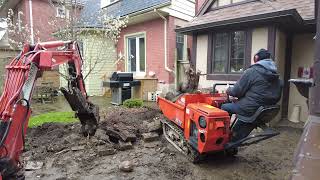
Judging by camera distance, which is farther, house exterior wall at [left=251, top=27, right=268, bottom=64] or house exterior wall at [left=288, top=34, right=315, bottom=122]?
house exterior wall at [left=288, top=34, right=315, bottom=122]

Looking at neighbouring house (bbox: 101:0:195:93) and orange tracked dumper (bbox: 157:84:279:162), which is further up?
neighbouring house (bbox: 101:0:195:93)

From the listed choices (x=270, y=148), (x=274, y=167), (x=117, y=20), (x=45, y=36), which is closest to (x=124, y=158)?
(x=274, y=167)

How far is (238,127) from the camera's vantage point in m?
4.86

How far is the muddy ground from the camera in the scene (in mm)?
4660

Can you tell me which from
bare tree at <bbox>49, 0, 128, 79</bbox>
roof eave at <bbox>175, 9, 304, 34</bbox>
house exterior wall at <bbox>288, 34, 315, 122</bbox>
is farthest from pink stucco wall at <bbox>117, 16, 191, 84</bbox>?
house exterior wall at <bbox>288, 34, 315, 122</bbox>

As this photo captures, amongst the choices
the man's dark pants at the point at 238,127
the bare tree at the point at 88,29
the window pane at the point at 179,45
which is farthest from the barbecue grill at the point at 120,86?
the man's dark pants at the point at 238,127

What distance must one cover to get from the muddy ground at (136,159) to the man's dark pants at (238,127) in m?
0.60

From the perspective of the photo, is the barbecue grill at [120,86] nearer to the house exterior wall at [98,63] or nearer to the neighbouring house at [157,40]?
the neighbouring house at [157,40]

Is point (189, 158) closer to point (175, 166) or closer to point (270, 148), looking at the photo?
point (175, 166)

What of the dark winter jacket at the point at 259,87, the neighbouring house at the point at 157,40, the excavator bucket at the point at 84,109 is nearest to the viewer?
the dark winter jacket at the point at 259,87

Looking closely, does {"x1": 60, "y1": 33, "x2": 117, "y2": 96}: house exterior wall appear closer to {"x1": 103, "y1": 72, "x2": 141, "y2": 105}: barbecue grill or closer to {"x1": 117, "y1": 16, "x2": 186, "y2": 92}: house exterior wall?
{"x1": 117, "y1": 16, "x2": 186, "y2": 92}: house exterior wall

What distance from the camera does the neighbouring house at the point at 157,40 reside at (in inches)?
458

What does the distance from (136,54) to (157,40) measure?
6.08ft

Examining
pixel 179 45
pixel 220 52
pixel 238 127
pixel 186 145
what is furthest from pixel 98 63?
pixel 238 127
